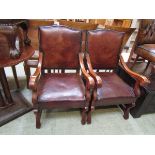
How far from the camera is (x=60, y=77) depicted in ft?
5.35

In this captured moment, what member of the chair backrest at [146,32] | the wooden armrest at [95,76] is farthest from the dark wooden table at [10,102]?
the chair backrest at [146,32]

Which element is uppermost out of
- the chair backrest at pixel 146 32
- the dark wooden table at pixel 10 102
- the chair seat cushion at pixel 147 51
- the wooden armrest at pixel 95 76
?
the chair backrest at pixel 146 32

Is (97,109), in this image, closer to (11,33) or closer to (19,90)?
(19,90)

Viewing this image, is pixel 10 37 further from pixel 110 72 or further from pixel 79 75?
pixel 110 72

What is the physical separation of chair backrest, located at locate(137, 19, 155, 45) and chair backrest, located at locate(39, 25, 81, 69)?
0.85 m

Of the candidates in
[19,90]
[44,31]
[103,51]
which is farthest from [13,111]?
[103,51]

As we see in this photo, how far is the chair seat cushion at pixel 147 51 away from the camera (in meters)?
1.81

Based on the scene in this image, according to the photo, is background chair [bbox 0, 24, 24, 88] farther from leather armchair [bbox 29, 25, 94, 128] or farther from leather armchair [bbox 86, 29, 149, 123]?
leather armchair [bbox 86, 29, 149, 123]

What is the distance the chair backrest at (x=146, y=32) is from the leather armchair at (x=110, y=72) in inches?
16.2

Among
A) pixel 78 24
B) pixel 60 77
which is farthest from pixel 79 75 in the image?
pixel 78 24

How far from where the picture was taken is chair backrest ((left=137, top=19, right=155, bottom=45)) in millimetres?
1828

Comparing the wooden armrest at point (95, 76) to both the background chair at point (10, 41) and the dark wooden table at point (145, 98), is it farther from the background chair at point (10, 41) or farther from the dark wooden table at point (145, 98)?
the background chair at point (10, 41)

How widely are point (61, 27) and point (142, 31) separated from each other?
1050mm

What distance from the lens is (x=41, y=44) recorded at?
1.55 m
